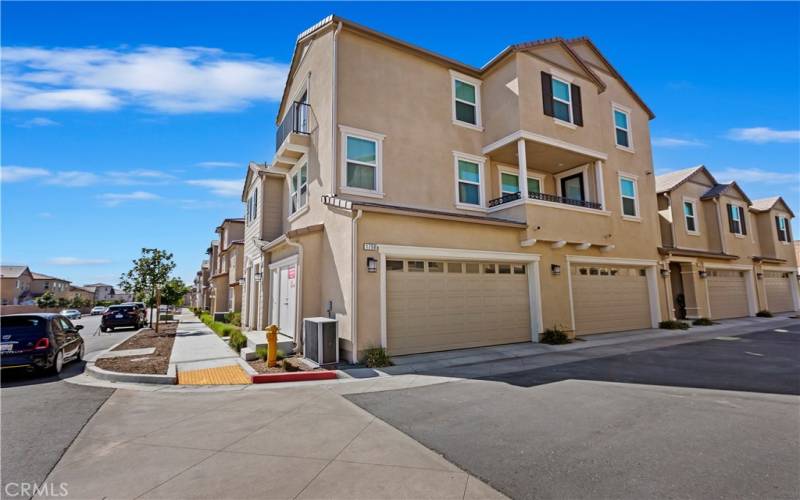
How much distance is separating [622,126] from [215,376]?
18282 mm

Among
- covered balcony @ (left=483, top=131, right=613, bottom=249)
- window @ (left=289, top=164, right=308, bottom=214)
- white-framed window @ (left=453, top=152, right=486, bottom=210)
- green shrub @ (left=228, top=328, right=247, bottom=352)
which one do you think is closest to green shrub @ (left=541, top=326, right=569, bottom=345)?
covered balcony @ (left=483, top=131, right=613, bottom=249)

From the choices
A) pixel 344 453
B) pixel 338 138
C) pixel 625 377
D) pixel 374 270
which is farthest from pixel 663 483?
pixel 338 138

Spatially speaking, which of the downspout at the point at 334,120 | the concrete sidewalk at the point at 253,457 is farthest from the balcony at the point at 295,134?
the concrete sidewalk at the point at 253,457

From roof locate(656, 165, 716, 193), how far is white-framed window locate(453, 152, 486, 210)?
12.0 metres

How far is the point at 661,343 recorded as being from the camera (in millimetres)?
12070

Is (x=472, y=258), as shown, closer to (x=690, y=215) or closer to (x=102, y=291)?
(x=690, y=215)

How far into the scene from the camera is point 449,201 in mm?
12492

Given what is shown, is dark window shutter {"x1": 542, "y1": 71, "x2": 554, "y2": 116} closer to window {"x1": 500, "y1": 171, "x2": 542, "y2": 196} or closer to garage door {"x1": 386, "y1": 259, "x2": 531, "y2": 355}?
window {"x1": 500, "y1": 171, "x2": 542, "y2": 196}

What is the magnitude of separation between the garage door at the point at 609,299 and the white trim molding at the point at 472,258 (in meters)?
2.12

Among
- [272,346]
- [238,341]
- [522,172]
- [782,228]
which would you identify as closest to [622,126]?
[522,172]

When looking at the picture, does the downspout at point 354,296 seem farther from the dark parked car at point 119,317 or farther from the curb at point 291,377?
the dark parked car at point 119,317

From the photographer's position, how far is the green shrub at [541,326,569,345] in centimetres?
1187

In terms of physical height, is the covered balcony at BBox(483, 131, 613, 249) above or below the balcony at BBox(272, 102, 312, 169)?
below

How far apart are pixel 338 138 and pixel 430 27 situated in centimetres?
493
